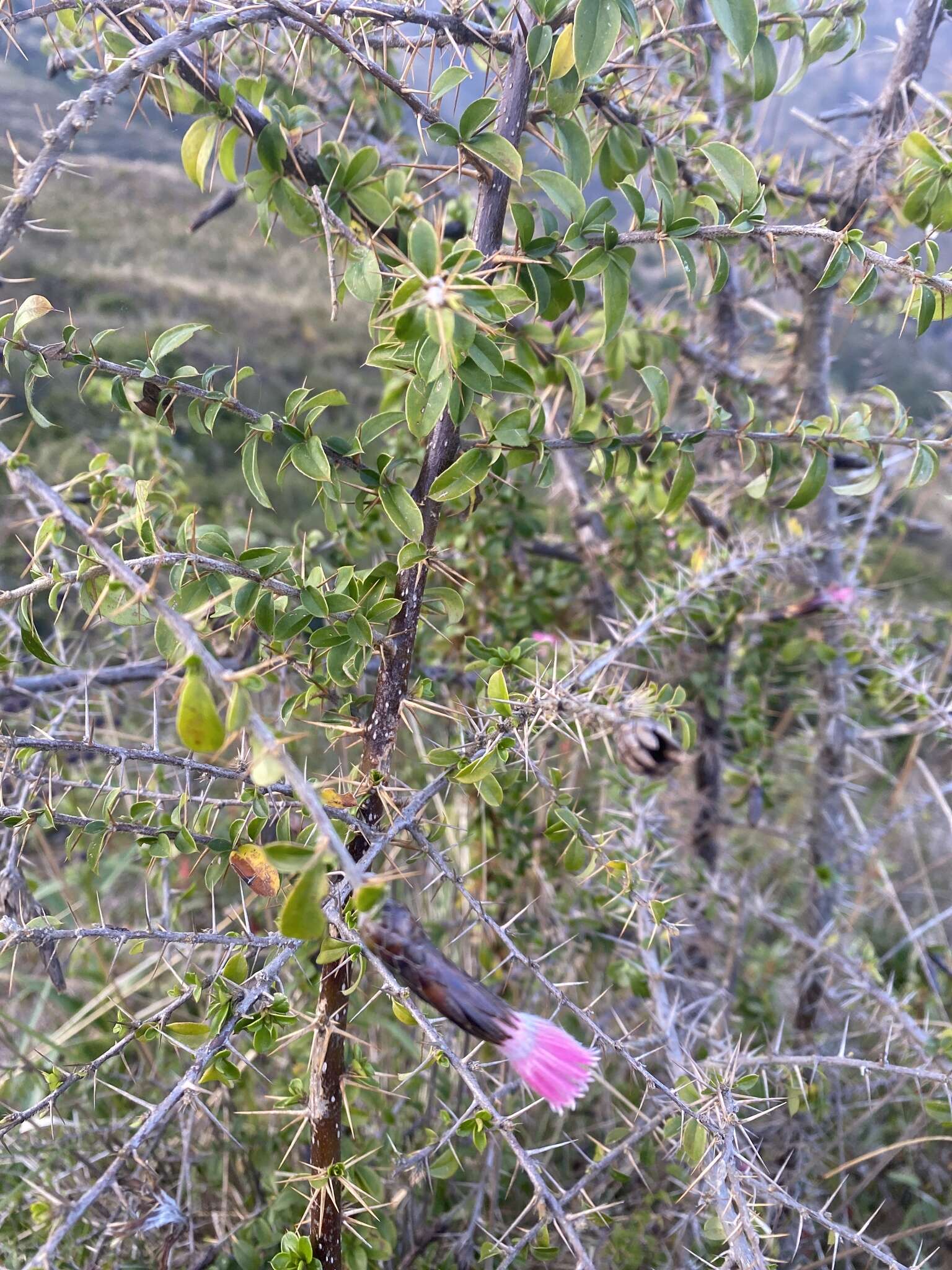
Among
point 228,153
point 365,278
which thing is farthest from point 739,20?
point 228,153

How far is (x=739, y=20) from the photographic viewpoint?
58 cm

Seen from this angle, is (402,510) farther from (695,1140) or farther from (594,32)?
(695,1140)

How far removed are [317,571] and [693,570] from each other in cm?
74

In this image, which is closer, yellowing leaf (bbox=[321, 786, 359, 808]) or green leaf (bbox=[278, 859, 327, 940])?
green leaf (bbox=[278, 859, 327, 940])

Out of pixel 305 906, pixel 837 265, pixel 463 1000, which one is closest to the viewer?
pixel 305 906

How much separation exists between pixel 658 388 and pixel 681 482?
0.35ft

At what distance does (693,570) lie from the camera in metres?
1.29

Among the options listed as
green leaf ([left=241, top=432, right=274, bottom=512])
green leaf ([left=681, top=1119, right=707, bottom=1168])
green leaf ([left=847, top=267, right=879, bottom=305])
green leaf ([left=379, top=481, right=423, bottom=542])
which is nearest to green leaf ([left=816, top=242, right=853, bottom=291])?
green leaf ([left=847, top=267, right=879, bottom=305])

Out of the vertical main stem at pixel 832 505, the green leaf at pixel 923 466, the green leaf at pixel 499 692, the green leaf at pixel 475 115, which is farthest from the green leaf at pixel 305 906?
the vertical main stem at pixel 832 505

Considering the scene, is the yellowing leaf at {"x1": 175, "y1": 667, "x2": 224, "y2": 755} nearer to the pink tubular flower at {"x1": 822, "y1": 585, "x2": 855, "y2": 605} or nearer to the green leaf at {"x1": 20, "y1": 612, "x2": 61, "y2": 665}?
the green leaf at {"x1": 20, "y1": 612, "x2": 61, "y2": 665}

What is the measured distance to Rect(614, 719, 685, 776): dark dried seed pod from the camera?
916 millimetres

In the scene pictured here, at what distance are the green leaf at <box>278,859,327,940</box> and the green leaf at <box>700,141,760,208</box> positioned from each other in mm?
612

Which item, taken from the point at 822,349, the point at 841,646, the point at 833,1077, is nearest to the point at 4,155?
the point at 822,349

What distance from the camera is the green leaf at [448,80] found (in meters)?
0.68
